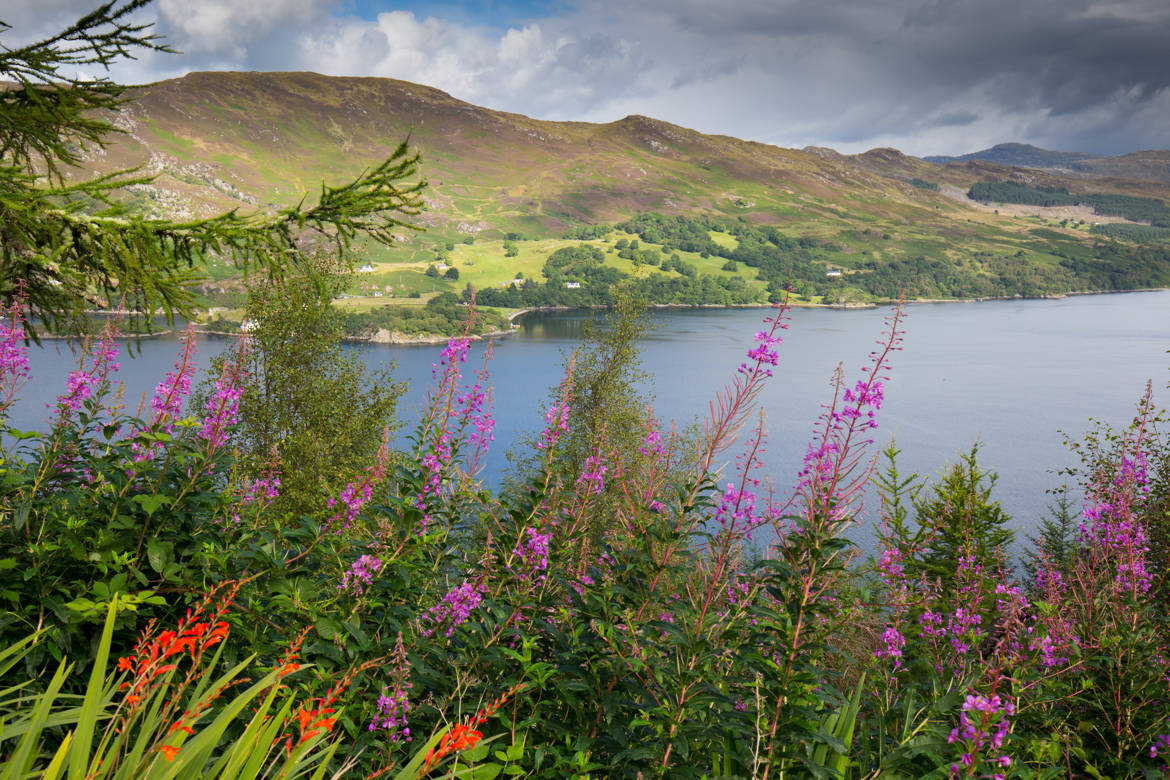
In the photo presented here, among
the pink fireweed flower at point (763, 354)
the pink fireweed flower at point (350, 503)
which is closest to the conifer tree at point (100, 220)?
the pink fireweed flower at point (350, 503)

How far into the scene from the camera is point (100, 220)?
18.1 ft

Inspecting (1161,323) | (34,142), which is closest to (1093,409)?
(1161,323)

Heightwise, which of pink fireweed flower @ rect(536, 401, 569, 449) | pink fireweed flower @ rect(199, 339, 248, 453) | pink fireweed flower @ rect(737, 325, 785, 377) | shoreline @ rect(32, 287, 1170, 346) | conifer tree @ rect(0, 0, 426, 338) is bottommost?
shoreline @ rect(32, 287, 1170, 346)

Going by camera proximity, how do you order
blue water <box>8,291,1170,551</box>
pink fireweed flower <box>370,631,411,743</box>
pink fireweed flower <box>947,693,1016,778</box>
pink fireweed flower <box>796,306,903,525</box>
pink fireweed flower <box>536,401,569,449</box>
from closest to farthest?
pink fireweed flower <box>947,693,1016,778</box> → pink fireweed flower <box>370,631,411,743</box> → pink fireweed flower <box>796,306,903,525</box> → pink fireweed flower <box>536,401,569,449</box> → blue water <box>8,291,1170,551</box>

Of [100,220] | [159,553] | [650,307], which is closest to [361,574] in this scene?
[159,553]

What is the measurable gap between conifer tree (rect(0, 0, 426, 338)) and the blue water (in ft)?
66.0

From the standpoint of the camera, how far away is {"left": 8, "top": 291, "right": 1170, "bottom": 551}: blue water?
44656mm

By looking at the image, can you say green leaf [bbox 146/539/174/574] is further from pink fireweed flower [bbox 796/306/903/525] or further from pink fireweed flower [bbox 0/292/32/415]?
pink fireweed flower [bbox 796/306/903/525]

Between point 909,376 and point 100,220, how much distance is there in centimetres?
7450

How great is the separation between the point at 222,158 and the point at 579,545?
226 m

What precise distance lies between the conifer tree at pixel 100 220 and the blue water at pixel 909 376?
2011 cm

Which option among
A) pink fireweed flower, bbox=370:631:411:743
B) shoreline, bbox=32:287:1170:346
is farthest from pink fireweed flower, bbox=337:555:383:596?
shoreline, bbox=32:287:1170:346

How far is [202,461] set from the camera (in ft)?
10.6

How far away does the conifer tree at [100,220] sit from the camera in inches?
210
